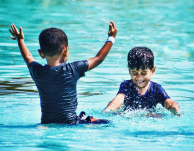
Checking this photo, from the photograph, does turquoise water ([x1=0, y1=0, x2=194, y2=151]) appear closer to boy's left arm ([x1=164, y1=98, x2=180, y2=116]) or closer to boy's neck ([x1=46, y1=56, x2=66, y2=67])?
boy's left arm ([x1=164, y1=98, x2=180, y2=116])

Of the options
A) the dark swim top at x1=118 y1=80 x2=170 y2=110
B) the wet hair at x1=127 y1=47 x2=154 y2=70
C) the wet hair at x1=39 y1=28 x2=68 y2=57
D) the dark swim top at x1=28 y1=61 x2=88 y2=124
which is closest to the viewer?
the wet hair at x1=39 y1=28 x2=68 y2=57

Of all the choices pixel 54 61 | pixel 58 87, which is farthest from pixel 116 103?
pixel 54 61

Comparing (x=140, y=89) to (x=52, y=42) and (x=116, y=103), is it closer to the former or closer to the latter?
(x=116, y=103)

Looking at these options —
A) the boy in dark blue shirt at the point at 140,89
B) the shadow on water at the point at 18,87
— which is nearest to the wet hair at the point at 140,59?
the boy in dark blue shirt at the point at 140,89

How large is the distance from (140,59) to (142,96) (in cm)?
55

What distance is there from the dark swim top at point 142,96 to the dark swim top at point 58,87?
106cm

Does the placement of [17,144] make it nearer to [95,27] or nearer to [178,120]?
[178,120]

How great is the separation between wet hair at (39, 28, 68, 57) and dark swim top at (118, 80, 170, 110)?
1385mm

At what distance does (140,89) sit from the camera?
6.28 m

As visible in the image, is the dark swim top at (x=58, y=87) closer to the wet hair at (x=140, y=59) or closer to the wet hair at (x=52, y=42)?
the wet hair at (x=52, y=42)

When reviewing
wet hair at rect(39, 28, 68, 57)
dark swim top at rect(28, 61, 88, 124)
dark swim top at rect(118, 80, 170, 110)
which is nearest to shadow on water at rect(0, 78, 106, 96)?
dark swim top at rect(118, 80, 170, 110)

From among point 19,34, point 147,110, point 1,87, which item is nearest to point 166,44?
point 1,87

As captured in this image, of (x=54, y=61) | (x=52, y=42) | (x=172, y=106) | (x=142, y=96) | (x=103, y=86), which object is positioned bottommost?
(x=172, y=106)

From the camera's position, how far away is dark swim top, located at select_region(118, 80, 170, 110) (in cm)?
625
